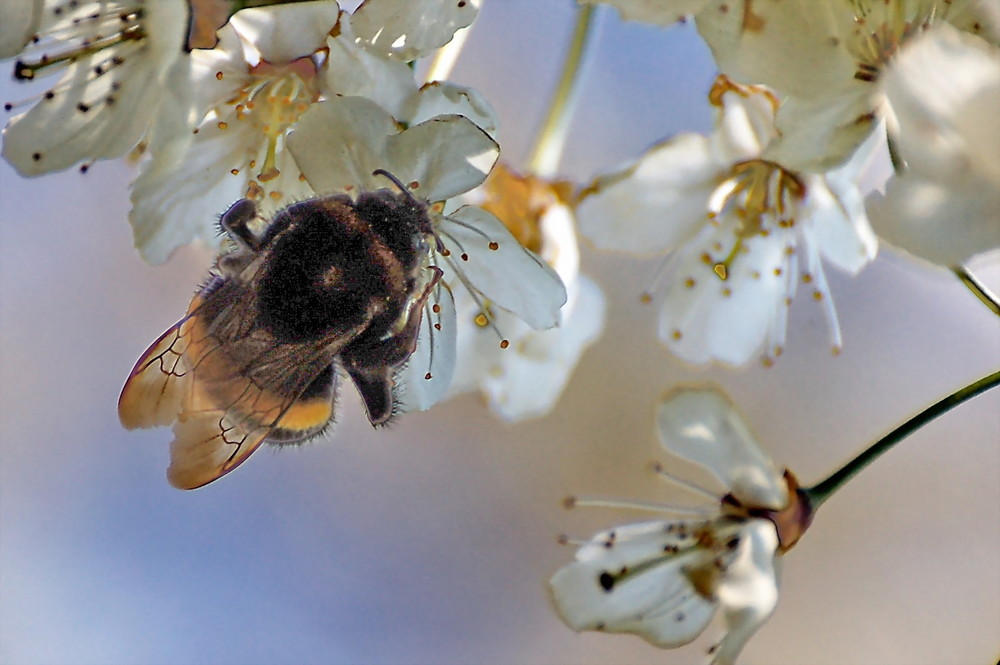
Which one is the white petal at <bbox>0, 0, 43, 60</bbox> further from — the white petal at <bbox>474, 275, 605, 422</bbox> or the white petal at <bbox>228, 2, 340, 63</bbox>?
the white petal at <bbox>474, 275, 605, 422</bbox>

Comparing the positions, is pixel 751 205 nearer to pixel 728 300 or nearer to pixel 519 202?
pixel 728 300

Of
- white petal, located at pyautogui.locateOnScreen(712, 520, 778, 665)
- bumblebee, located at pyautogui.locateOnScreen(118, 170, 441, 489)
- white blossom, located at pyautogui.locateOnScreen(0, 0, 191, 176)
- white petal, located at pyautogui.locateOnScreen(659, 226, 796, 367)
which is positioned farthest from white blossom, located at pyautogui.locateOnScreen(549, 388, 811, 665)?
white blossom, located at pyautogui.locateOnScreen(0, 0, 191, 176)

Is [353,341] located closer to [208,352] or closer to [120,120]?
[208,352]

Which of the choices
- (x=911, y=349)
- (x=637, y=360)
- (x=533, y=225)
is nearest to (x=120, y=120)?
(x=533, y=225)

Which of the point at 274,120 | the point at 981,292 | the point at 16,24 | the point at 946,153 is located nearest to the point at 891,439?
the point at 981,292

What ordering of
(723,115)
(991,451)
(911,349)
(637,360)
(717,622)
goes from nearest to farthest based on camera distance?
(717,622) < (723,115) < (991,451) < (911,349) < (637,360)

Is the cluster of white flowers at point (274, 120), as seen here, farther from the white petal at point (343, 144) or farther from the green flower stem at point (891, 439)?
the green flower stem at point (891, 439)

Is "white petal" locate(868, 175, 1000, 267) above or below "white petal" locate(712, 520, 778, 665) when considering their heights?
above
